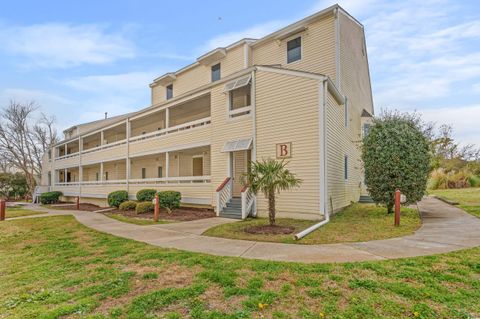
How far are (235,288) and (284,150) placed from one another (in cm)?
798

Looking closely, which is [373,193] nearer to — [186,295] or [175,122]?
[186,295]

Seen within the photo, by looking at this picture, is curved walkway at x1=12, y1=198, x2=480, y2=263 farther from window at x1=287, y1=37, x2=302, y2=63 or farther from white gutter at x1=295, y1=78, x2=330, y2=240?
window at x1=287, y1=37, x2=302, y2=63

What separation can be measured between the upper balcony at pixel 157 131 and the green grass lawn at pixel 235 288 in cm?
1060

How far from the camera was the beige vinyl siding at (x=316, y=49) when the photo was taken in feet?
46.7

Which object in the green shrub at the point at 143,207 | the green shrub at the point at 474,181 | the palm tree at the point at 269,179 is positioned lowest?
the green shrub at the point at 143,207

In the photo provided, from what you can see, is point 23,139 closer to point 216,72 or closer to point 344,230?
point 216,72

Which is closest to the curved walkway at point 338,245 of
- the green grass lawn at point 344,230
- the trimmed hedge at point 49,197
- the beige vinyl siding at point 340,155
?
the green grass lawn at point 344,230

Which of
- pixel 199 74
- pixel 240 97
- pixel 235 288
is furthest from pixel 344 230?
pixel 199 74

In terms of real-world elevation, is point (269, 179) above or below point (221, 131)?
below

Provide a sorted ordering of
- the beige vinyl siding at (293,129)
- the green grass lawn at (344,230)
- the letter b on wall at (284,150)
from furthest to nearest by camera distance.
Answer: the letter b on wall at (284,150)
the beige vinyl siding at (293,129)
the green grass lawn at (344,230)

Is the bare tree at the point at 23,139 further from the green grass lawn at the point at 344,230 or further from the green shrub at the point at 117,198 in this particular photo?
the green grass lawn at the point at 344,230

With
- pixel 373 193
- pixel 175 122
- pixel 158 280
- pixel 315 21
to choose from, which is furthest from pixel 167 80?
pixel 158 280

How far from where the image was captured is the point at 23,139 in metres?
38.1

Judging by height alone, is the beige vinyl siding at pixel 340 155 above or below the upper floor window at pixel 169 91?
below
